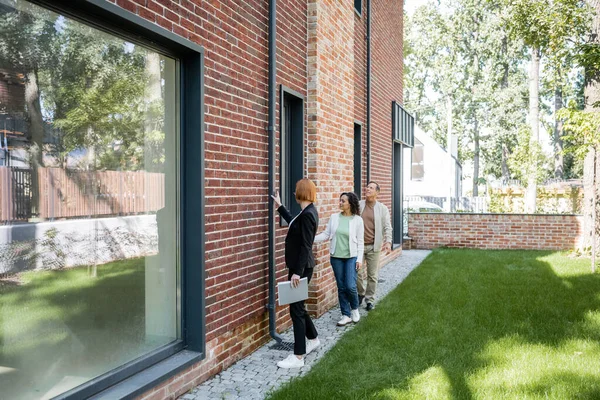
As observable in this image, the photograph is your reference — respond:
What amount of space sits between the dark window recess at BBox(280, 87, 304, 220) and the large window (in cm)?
271

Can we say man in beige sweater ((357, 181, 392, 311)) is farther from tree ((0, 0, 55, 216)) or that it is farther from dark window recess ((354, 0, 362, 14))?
tree ((0, 0, 55, 216))

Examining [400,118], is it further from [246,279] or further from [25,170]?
[25,170]

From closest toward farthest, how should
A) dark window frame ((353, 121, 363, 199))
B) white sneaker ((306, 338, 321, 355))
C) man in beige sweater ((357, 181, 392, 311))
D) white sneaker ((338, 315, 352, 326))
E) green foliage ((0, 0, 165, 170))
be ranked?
green foliage ((0, 0, 165, 170))
white sneaker ((306, 338, 321, 355))
white sneaker ((338, 315, 352, 326))
man in beige sweater ((357, 181, 392, 311))
dark window frame ((353, 121, 363, 199))

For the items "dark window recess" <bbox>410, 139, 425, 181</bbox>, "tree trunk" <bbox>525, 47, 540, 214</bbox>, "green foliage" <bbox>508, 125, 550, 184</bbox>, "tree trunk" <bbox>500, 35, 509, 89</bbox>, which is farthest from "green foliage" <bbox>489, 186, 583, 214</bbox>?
"dark window recess" <bbox>410, 139, 425, 181</bbox>

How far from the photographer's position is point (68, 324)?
3.79 metres

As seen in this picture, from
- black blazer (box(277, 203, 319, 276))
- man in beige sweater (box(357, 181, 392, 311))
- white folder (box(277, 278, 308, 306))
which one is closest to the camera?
white folder (box(277, 278, 308, 306))

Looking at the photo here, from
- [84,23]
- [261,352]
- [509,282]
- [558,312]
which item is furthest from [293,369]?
[509,282]

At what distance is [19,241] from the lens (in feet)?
11.1

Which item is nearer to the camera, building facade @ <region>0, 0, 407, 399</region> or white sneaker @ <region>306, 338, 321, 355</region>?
building facade @ <region>0, 0, 407, 399</region>

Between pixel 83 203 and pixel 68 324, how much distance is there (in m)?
0.82

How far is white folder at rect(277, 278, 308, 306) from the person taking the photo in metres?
5.37

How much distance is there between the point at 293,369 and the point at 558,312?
428cm

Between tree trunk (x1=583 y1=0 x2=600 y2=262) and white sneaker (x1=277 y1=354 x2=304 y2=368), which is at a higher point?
tree trunk (x1=583 y1=0 x2=600 y2=262)

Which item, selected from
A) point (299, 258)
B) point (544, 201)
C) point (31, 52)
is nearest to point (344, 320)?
point (299, 258)
